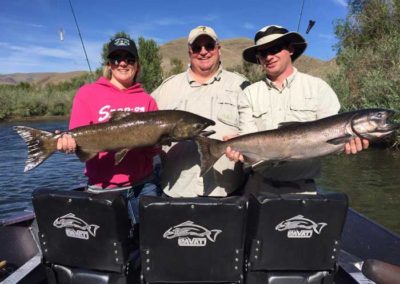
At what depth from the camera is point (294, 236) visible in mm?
3422

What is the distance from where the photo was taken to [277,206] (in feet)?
11.0

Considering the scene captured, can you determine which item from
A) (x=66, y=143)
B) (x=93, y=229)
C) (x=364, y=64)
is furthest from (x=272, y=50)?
(x=364, y=64)

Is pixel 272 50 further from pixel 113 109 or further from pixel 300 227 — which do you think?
pixel 300 227

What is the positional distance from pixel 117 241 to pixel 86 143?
1.20m

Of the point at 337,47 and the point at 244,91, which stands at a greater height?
the point at 337,47

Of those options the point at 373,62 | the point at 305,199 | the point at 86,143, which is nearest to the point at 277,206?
the point at 305,199

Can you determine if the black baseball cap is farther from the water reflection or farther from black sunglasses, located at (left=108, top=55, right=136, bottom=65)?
the water reflection

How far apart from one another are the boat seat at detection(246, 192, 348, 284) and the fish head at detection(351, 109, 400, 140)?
3.01ft

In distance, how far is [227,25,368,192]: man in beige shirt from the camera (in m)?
4.43

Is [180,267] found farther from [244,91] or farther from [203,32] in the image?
[203,32]

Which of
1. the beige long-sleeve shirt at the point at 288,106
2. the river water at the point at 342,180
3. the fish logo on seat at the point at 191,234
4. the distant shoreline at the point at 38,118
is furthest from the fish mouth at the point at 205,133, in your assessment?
the distant shoreline at the point at 38,118

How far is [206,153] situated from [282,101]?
97cm

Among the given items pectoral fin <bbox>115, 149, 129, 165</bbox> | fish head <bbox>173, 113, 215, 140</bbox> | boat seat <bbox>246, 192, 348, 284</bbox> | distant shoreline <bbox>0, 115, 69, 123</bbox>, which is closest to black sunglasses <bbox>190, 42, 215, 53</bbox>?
fish head <bbox>173, 113, 215, 140</bbox>

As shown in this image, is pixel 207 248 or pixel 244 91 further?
pixel 244 91
